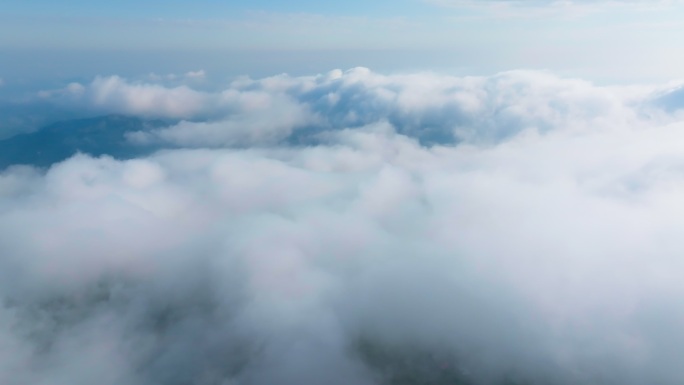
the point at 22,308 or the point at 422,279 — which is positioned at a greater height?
the point at 422,279

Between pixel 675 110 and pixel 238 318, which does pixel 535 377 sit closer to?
pixel 238 318

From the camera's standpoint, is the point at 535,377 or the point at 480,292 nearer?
the point at 535,377

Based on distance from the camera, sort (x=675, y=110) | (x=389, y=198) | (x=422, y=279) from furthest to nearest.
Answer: (x=675, y=110)
(x=389, y=198)
(x=422, y=279)

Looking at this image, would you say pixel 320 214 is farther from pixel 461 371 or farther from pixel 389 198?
pixel 461 371

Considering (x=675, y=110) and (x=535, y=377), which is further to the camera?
(x=675, y=110)

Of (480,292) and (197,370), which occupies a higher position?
(480,292)

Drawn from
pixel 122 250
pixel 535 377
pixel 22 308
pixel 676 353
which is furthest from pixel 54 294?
pixel 676 353

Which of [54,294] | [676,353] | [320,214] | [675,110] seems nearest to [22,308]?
[54,294]

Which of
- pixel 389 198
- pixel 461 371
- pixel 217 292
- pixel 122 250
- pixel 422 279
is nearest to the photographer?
pixel 461 371

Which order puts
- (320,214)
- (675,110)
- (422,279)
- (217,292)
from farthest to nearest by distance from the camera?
(675,110) < (320,214) < (217,292) < (422,279)
